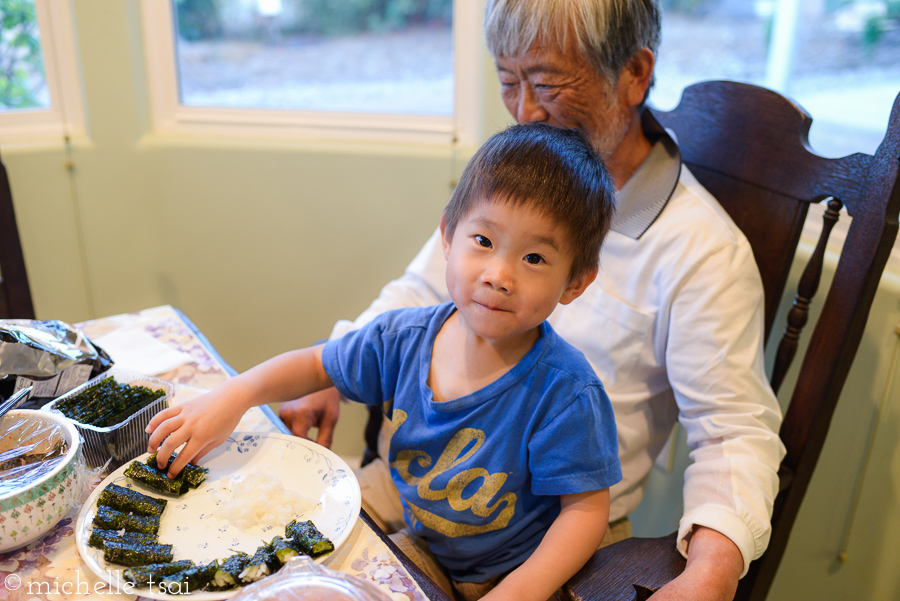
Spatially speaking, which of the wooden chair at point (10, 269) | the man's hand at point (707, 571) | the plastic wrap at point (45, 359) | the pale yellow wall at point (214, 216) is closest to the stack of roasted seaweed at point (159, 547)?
the plastic wrap at point (45, 359)

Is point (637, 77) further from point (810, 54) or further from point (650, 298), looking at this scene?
point (810, 54)

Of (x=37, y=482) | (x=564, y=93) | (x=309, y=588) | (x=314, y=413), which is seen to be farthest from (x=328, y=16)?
(x=309, y=588)

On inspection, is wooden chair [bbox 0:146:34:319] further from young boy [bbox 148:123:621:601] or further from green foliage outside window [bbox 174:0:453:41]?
young boy [bbox 148:123:621:601]

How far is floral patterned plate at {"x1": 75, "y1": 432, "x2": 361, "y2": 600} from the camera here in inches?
29.3

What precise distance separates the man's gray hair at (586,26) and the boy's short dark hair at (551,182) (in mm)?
263

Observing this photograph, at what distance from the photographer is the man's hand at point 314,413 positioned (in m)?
1.26

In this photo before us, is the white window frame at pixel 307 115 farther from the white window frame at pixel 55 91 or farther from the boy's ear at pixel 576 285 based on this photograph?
the boy's ear at pixel 576 285

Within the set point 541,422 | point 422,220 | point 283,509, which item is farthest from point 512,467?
point 422,220

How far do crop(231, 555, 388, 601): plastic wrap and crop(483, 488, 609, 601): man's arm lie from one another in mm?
237

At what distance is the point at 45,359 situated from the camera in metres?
0.96

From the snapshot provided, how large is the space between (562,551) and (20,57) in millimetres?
2187

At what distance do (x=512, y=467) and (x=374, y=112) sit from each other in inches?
63.2

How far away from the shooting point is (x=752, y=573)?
1.08 m

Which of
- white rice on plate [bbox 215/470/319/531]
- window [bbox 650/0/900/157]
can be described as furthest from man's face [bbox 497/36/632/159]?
white rice on plate [bbox 215/470/319/531]
